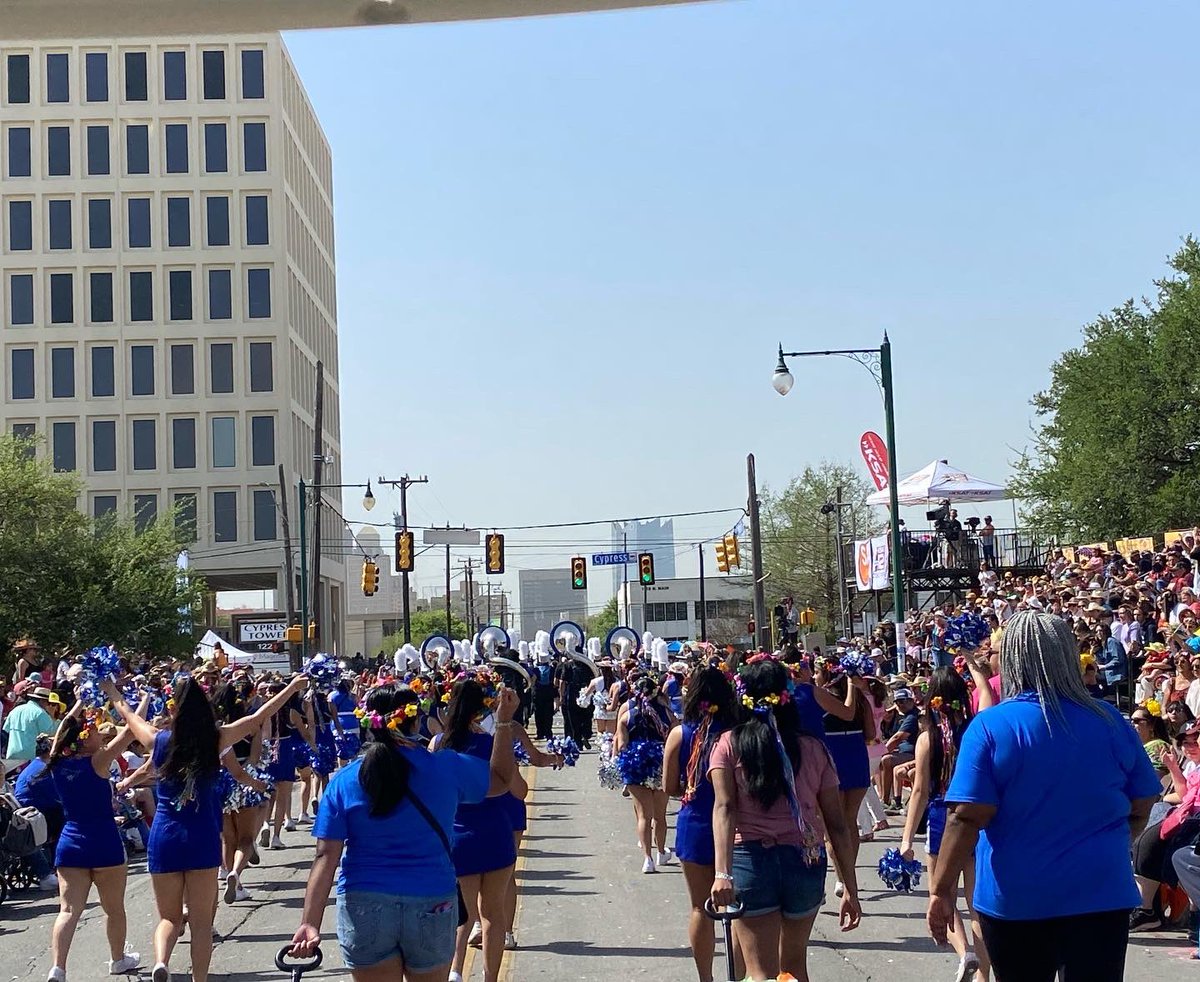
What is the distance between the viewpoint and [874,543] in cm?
3584

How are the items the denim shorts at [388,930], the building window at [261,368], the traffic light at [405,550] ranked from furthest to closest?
the building window at [261,368]
the traffic light at [405,550]
the denim shorts at [388,930]

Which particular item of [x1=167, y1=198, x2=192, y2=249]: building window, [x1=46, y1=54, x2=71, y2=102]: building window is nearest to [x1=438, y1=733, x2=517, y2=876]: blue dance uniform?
[x1=167, y1=198, x2=192, y2=249]: building window

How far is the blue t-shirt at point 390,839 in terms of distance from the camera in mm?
5770

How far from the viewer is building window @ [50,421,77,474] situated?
6731 centimetres

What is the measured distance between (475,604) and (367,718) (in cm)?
15716

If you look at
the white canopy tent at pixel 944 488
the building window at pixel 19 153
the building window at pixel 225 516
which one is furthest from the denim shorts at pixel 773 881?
the building window at pixel 19 153

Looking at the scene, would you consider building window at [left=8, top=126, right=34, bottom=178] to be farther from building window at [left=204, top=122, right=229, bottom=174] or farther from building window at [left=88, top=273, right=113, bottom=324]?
building window at [left=204, top=122, right=229, bottom=174]

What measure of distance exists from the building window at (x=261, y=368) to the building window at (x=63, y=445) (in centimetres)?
814

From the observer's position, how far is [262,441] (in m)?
68.4

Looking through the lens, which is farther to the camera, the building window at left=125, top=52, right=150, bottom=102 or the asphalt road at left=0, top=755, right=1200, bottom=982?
the building window at left=125, top=52, right=150, bottom=102

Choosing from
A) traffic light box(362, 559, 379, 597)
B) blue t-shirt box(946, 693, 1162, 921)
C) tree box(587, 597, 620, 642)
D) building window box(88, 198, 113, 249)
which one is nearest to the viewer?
blue t-shirt box(946, 693, 1162, 921)

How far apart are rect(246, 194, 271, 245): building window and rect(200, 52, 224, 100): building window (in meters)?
4.68

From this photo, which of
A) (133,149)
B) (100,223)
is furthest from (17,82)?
(100,223)

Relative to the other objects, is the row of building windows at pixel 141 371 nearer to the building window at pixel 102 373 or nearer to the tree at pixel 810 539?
the building window at pixel 102 373
